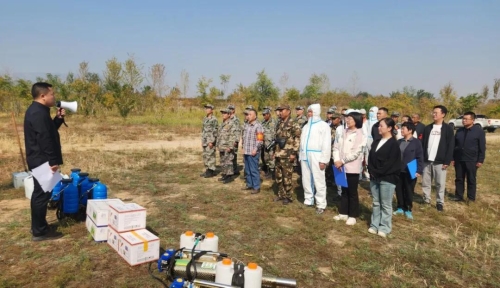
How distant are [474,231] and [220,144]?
523 cm

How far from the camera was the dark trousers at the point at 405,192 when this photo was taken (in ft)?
17.8

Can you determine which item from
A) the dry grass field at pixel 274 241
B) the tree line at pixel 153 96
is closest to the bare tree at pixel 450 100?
the tree line at pixel 153 96

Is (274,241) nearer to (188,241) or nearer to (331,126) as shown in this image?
(188,241)

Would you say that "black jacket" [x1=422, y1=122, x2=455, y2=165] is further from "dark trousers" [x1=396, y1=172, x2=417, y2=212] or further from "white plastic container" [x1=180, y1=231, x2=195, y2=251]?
"white plastic container" [x1=180, y1=231, x2=195, y2=251]

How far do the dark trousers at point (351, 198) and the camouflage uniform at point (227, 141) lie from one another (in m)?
3.14

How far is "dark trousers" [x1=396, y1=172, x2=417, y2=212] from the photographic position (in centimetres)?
542

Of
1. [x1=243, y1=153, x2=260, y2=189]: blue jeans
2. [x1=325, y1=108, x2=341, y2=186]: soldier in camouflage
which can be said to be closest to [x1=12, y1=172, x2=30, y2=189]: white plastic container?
[x1=243, y1=153, x2=260, y2=189]: blue jeans

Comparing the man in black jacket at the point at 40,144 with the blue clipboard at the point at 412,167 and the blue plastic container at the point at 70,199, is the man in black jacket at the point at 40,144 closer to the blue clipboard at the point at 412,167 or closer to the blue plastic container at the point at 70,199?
the blue plastic container at the point at 70,199

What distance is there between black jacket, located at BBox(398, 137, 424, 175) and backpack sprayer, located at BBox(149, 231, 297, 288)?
3.58 metres

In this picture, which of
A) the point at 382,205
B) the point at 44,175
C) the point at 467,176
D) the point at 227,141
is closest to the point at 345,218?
the point at 382,205

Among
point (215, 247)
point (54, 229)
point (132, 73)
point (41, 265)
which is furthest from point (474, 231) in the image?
point (132, 73)

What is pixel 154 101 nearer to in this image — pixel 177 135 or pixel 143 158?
pixel 177 135

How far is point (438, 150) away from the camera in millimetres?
5727

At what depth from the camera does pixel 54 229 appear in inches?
177
